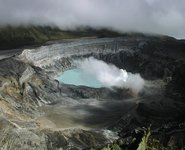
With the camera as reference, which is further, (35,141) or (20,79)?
(20,79)

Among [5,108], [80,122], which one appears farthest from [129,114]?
[5,108]

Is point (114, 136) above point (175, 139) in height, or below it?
below

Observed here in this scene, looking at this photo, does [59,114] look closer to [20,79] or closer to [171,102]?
[20,79]

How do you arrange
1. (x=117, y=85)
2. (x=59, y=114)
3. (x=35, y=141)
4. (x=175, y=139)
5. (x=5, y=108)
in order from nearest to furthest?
(x=175, y=139) → (x=35, y=141) → (x=5, y=108) → (x=59, y=114) → (x=117, y=85)

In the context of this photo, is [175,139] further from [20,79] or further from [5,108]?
[20,79]

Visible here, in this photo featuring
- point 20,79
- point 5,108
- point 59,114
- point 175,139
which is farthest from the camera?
point 20,79

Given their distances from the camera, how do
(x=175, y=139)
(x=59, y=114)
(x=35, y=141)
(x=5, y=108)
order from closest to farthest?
(x=175, y=139)
(x=35, y=141)
(x=5, y=108)
(x=59, y=114)

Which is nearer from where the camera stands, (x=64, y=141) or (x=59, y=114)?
(x=64, y=141)

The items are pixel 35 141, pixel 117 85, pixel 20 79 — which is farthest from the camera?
pixel 117 85

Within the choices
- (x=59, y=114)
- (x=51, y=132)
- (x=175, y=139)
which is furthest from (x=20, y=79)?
(x=175, y=139)
